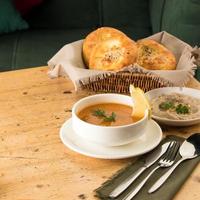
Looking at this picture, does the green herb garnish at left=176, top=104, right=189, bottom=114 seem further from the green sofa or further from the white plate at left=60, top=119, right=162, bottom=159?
the green sofa

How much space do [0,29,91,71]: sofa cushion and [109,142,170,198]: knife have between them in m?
1.26

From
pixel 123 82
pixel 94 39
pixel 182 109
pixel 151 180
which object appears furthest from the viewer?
pixel 94 39

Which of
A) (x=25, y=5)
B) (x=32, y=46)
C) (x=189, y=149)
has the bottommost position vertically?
(x=32, y=46)

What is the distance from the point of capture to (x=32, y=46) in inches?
88.0

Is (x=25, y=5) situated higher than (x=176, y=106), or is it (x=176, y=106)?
(x=176, y=106)

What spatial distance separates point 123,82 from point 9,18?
1391 mm

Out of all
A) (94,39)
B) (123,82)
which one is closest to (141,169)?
(123,82)

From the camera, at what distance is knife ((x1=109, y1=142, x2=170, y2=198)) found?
0.77 metres

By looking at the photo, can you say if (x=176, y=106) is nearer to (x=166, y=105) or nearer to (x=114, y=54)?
(x=166, y=105)

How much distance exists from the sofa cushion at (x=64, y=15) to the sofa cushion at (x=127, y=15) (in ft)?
0.21

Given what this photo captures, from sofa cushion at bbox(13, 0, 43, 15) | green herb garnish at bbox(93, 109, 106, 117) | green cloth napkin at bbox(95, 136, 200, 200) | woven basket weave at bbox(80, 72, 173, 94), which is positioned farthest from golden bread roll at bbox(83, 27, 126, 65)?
sofa cushion at bbox(13, 0, 43, 15)

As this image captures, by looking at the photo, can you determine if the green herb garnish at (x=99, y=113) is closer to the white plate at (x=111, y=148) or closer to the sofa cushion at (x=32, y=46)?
the white plate at (x=111, y=148)

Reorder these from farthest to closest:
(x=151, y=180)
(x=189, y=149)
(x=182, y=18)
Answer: (x=182, y=18) → (x=189, y=149) → (x=151, y=180)

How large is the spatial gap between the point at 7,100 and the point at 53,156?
1.09 feet
